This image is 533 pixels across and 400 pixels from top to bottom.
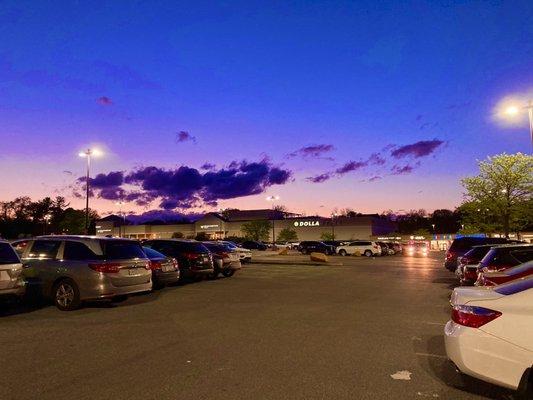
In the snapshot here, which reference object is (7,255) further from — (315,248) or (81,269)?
(315,248)

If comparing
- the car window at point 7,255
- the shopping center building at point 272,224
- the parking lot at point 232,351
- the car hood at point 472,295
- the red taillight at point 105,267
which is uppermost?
the shopping center building at point 272,224

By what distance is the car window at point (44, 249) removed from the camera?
11.4 m

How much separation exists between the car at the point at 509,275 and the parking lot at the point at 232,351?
4.26 ft

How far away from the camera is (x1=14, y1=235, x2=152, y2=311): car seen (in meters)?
10.8

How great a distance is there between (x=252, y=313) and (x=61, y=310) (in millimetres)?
4380

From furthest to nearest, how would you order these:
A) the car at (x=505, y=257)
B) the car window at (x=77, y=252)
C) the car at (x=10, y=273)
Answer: the car at (x=505, y=257) → the car window at (x=77, y=252) → the car at (x=10, y=273)

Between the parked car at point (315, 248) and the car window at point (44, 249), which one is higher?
the car window at point (44, 249)

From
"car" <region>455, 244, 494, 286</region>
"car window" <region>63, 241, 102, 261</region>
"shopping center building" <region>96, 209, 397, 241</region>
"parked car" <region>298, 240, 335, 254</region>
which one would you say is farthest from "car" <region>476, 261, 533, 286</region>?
"shopping center building" <region>96, 209, 397, 241</region>

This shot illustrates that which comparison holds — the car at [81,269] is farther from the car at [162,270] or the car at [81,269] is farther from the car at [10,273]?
the car at [162,270]

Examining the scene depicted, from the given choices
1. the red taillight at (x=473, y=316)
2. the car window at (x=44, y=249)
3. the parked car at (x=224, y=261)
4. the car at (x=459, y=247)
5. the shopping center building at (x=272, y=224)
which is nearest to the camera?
the red taillight at (x=473, y=316)

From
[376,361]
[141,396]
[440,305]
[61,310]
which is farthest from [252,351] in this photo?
[440,305]

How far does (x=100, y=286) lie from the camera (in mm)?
10734

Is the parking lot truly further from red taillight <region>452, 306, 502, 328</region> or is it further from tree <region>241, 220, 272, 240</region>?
tree <region>241, 220, 272, 240</region>

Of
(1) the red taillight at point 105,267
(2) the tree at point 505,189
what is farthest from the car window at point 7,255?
(2) the tree at point 505,189
